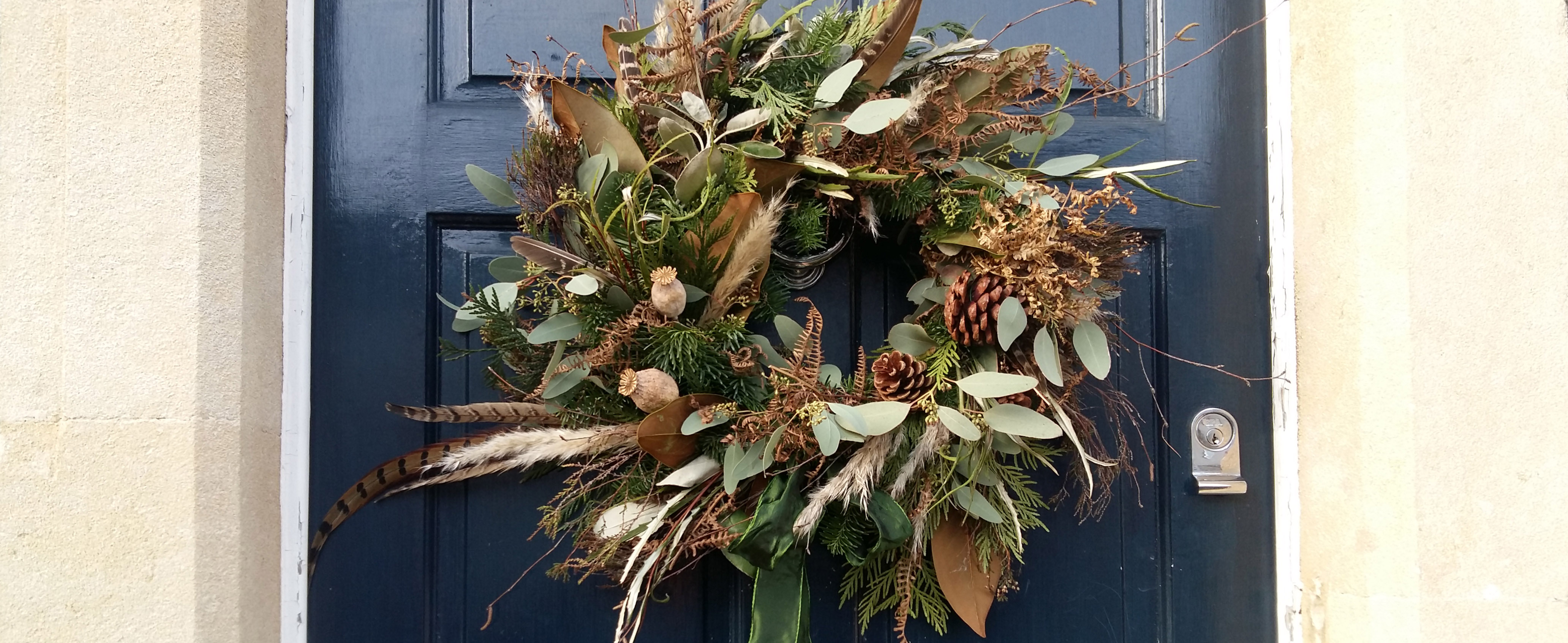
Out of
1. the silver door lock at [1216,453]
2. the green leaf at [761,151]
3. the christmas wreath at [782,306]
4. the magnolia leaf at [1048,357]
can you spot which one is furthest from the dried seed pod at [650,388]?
the silver door lock at [1216,453]

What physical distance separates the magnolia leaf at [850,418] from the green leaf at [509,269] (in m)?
0.40

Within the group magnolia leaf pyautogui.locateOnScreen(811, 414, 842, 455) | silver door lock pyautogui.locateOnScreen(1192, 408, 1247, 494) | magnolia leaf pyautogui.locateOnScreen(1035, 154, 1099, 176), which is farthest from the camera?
silver door lock pyautogui.locateOnScreen(1192, 408, 1247, 494)

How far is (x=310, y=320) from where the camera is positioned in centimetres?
98

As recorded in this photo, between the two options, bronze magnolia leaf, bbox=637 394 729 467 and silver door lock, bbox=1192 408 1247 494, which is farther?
silver door lock, bbox=1192 408 1247 494

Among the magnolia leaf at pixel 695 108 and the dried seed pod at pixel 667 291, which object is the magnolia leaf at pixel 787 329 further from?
the magnolia leaf at pixel 695 108

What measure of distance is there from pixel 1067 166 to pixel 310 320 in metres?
0.95

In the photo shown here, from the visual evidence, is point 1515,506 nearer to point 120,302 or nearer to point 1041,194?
point 1041,194

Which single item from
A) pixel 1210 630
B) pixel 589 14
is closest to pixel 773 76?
pixel 589 14

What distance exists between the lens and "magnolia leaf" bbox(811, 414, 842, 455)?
78cm

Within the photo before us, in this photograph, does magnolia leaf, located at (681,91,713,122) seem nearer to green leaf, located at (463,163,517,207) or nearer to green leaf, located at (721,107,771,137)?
green leaf, located at (721,107,771,137)

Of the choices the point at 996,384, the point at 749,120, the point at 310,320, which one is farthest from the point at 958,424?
the point at 310,320

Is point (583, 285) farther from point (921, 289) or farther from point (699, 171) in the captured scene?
point (921, 289)

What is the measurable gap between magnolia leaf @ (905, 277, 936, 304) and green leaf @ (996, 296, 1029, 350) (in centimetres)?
13

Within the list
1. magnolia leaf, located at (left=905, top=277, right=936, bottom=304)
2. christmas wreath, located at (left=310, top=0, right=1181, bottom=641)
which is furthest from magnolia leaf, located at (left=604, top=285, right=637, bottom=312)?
magnolia leaf, located at (left=905, top=277, right=936, bottom=304)
